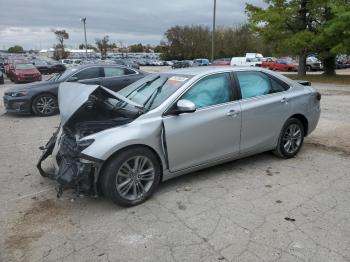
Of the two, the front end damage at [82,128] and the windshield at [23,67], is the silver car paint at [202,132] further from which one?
the windshield at [23,67]

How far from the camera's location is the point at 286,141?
5945 millimetres

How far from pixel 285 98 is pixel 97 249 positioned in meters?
3.65

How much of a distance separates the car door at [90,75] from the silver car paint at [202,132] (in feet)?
20.8

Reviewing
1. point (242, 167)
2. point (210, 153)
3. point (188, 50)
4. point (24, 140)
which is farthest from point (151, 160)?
point (188, 50)

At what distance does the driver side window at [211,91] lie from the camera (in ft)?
16.0

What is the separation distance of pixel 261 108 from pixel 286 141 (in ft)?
2.94

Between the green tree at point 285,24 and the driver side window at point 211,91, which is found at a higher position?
the green tree at point 285,24

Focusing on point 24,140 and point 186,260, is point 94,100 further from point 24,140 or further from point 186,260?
point 24,140

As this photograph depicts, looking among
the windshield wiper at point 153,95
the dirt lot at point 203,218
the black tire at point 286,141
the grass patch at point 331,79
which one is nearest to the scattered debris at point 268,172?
the dirt lot at point 203,218

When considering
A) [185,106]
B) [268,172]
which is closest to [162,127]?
[185,106]

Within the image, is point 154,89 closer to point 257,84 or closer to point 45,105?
point 257,84

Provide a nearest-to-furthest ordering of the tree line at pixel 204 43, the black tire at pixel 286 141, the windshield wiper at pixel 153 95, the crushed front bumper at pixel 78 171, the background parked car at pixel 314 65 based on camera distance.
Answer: the crushed front bumper at pixel 78 171 < the windshield wiper at pixel 153 95 < the black tire at pixel 286 141 < the background parked car at pixel 314 65 < the tree line at pixel 204 43

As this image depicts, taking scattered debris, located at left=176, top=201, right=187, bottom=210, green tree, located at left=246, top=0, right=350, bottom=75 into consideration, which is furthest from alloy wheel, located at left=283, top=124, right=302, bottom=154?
green tree, located at left=246, top=0, right=350, bottom=75

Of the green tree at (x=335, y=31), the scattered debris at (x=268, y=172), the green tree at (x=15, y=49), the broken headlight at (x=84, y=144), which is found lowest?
the green tree at (x=15, y=49)
